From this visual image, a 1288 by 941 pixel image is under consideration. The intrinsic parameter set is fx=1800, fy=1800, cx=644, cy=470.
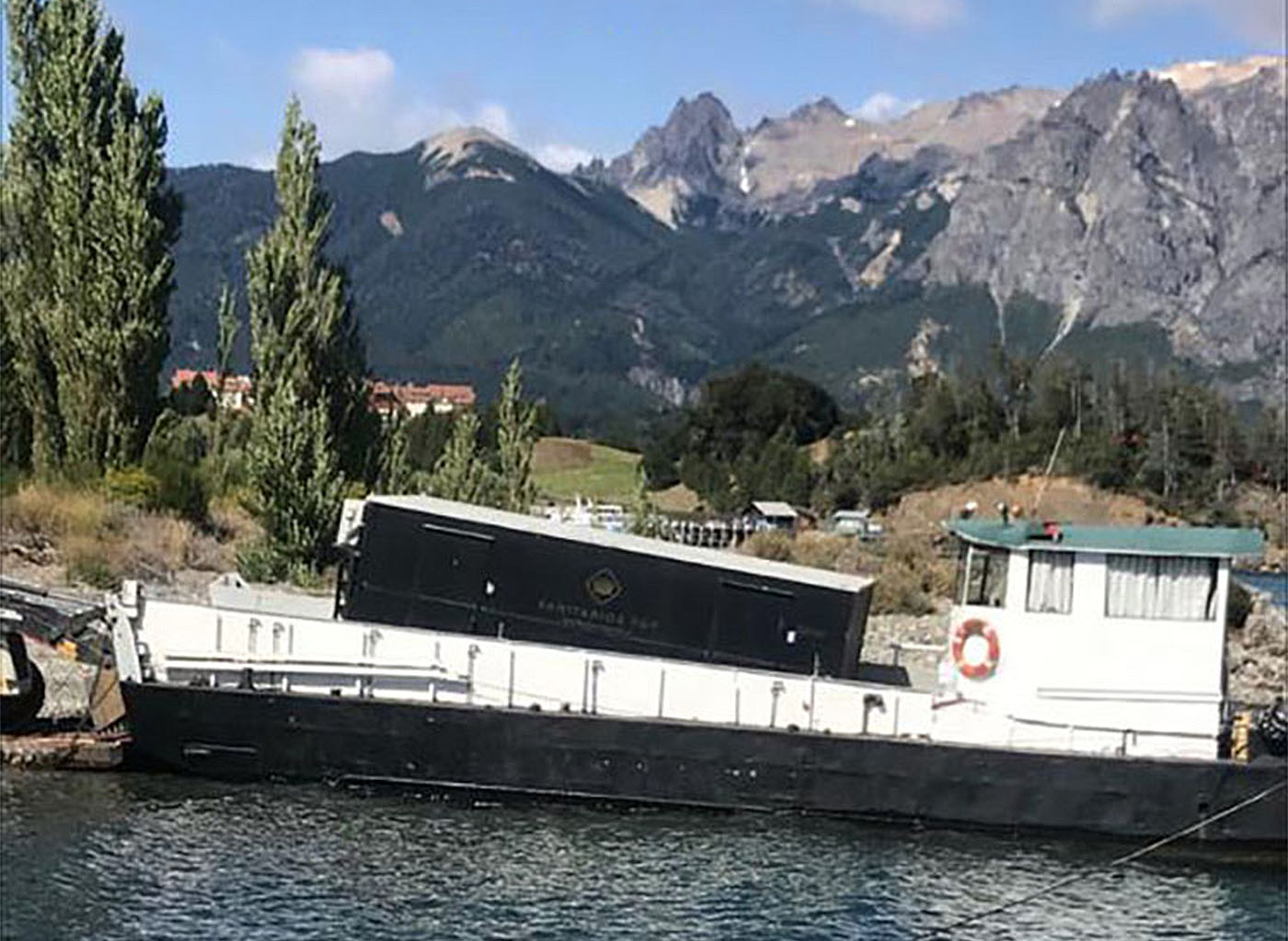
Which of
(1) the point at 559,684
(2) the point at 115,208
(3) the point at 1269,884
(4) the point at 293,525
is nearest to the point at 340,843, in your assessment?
(1) the point at 559,684

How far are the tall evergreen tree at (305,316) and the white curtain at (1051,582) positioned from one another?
25.6m

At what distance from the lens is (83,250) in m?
44.2

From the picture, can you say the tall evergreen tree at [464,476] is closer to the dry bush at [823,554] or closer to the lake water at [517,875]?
the dry bush at [823,554]

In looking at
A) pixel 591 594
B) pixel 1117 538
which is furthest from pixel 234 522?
pixel 1117 538

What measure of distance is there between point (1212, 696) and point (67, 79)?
1332 inches

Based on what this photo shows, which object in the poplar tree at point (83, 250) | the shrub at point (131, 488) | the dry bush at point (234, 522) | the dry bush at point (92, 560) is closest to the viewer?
the dry bush at point (92, 560)

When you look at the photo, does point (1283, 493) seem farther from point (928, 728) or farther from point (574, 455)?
point (928, 728)

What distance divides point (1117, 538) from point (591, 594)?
753cm

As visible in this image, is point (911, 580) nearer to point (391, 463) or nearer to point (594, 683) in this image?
point (391, 463)

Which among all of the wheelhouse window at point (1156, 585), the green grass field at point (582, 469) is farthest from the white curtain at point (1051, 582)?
the green grass field at point (582, 469)

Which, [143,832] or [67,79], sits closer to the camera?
[143,832]

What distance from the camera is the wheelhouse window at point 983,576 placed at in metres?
24.5

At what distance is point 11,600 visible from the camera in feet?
83.8

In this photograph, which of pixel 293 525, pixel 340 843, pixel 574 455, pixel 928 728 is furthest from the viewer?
pixel 574 455
